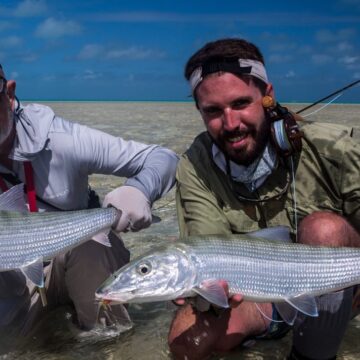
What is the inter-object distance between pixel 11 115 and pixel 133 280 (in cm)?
167

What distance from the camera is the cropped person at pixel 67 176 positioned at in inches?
165

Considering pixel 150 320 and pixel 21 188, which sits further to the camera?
pixel 150 320

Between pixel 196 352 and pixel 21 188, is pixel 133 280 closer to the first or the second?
pixel 196 352

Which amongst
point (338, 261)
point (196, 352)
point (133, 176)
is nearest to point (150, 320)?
point (196, 352)

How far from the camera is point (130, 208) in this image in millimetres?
3941

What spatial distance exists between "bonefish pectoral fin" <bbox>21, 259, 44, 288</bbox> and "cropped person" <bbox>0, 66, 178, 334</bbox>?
1.62ft

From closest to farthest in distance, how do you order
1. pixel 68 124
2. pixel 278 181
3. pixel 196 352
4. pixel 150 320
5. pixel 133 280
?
pixel 133 280 → pixel 196 352 → pixel 278 181 → pixel 68 124 → pixel 150 320

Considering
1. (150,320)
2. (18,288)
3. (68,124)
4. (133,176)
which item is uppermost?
(68,124)

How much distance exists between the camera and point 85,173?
4469 mm

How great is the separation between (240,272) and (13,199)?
1.69m

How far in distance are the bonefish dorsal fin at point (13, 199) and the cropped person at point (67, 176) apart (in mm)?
314

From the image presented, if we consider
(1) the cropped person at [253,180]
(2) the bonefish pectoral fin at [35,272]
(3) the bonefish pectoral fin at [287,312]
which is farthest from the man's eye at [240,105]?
(2) the bonefish pectoral fin at [35,272]

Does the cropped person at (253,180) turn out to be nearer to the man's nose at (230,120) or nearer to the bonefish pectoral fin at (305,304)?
the man's nose at (230,120)

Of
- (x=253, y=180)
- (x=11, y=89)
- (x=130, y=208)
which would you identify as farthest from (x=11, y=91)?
(x=253, y=180)
